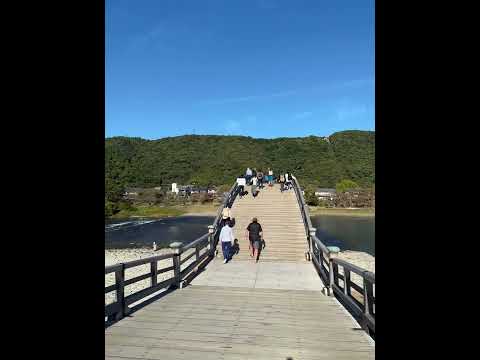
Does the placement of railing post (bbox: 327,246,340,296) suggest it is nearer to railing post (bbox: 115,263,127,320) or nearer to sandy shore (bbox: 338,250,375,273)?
railing post (bbox: 115,263,127,320)

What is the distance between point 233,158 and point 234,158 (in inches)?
13.7

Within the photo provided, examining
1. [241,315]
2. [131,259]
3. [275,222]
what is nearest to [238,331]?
[241,315]

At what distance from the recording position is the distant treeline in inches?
4079

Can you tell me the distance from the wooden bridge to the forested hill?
8797 cm

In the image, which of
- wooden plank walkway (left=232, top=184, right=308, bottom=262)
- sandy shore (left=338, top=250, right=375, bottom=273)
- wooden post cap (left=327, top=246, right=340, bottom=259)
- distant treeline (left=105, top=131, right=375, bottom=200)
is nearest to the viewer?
wooden post cap (left=327, top=246, right=340, bottom=259)

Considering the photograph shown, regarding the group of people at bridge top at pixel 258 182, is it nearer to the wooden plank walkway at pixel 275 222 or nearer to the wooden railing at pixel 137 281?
the wooden plank walkway at pixel 275 222

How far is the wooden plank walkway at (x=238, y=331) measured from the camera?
392cm

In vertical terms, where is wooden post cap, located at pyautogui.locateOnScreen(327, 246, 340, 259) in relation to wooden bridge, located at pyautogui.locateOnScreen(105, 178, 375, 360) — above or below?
above

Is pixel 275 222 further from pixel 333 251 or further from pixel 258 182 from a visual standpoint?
pixel 333 251

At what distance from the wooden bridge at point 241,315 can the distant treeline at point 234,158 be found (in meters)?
86.0

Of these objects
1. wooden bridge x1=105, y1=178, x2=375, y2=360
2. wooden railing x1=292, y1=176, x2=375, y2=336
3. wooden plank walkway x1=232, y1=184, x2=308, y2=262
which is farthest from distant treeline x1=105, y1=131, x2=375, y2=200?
wooden railing x1=292, y1=176, x2=375, y2=336

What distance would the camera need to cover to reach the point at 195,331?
4605mm
